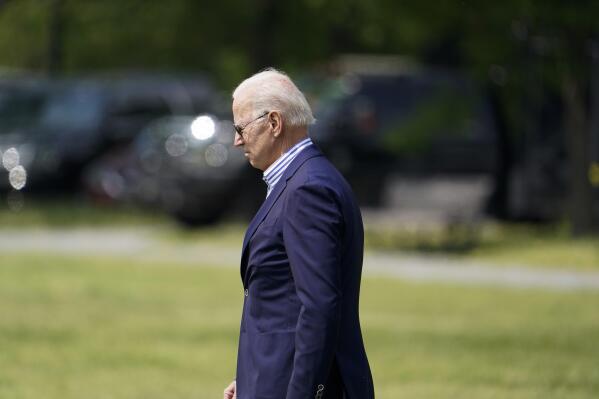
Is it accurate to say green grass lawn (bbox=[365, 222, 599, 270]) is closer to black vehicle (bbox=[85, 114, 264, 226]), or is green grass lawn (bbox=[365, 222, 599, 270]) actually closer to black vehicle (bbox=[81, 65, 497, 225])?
black vehicle (bbox=[81, 65, 497, 225])

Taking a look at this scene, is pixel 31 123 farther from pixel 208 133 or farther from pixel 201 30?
pixel 208 133

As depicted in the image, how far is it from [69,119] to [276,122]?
22641 mm

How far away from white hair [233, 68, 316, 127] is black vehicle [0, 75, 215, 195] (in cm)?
2137

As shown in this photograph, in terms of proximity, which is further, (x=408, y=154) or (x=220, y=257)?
Result: (x=408, y=154)

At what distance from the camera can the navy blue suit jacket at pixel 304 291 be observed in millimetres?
4332

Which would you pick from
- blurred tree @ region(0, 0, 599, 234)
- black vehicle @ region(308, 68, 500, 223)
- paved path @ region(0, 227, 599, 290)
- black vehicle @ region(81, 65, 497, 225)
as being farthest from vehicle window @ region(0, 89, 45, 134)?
black vehicle @ region(308, 68, 500, 223)

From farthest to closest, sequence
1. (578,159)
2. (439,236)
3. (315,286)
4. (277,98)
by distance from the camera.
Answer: (439,236) < (578,159) < (277,98) < (315,286)

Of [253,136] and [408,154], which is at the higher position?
[253,136]

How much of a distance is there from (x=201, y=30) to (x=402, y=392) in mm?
17673

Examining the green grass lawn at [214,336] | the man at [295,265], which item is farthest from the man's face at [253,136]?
the green grass lawn at [214,336]

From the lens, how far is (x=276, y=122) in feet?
14.9

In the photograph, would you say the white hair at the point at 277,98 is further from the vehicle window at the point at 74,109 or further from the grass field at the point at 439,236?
the vehicle window at the point at 74,109

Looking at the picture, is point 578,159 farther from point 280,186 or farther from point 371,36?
point 280,186

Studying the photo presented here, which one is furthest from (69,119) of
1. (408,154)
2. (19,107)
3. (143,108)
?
(408,154)
